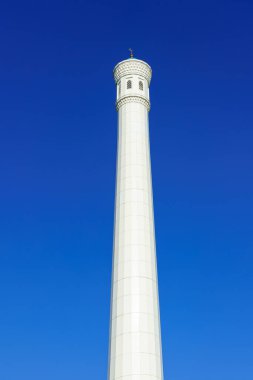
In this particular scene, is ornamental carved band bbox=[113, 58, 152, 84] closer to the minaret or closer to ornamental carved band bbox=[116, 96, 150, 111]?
the minaret

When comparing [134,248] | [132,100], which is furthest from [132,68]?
[134,248]

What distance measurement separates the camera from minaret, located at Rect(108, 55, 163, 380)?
162 feet

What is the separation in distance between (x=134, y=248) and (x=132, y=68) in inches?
1069

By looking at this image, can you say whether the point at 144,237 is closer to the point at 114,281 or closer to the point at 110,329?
the point at 114,281

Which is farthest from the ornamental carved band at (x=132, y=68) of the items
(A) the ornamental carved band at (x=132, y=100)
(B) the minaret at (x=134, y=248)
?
(A) the ornamental carved band at (x=132, y=100)

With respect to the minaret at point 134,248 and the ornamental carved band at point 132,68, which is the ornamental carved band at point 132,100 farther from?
the ornamental carved band at point 132,68

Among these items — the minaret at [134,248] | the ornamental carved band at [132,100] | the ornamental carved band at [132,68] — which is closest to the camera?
the minaret at [134,248]

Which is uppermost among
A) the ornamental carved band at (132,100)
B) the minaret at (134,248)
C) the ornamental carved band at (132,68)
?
the ornamental carved band at (132,68)

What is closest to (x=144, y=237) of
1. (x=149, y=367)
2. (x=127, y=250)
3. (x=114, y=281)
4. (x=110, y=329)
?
(x=127, y=250)

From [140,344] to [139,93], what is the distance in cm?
3361

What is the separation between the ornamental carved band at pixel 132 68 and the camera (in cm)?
6894

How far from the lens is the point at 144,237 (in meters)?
56.1

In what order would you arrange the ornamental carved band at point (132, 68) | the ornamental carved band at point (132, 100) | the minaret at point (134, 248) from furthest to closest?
the ornamental carved band at point (132, 68), the ornamental carved band at point (132, 100), the minaret at point (134, 248)

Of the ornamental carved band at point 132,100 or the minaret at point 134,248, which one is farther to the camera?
the ornamental carved band at point 132,100
